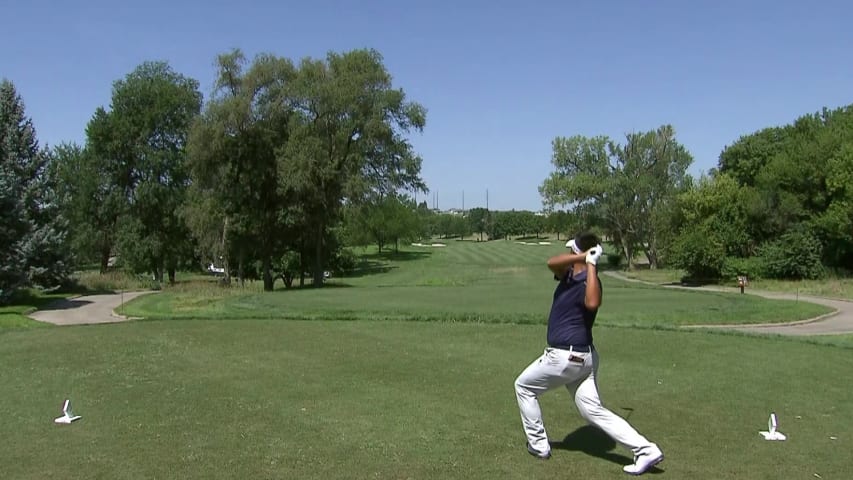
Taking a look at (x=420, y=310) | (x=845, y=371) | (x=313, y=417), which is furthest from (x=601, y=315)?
(x=313, y=417)

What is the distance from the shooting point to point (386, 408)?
9055mm

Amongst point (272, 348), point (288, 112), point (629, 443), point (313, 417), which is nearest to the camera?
point (629, 443)

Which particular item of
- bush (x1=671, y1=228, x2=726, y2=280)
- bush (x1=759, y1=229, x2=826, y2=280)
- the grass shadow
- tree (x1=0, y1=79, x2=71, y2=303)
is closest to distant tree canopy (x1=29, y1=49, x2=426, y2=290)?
tree (x1=0, y1=79, x2=71, y2=303)

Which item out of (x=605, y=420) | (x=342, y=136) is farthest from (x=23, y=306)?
(x=605, y=420)

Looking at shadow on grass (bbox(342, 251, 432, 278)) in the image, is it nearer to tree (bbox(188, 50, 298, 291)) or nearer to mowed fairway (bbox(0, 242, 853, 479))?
tree (bbox(188, 50, 298, 291))

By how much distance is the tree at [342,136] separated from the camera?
47219mm

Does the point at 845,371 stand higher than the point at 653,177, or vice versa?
the point at 653,177

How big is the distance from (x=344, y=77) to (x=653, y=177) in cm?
4120

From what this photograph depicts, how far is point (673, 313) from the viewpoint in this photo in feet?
87.7

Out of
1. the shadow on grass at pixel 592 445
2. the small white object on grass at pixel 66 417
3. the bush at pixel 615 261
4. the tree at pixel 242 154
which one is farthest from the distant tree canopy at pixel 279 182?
the shadow on grass at pixel 592 445

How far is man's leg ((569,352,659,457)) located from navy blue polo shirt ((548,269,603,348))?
0.94 feet

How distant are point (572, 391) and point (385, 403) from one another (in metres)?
3.11

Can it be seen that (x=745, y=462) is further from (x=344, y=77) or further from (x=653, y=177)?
(x=653, y=177)

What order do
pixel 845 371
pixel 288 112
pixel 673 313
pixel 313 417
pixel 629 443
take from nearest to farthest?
pixel 629 443 < pixel 313 417 < pixel 845 371 < pixel 673 313 < pixel 288 112
